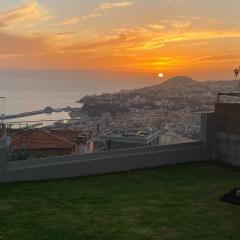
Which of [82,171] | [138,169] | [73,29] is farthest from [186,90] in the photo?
[73,29]

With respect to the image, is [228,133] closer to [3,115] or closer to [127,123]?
[127,123]

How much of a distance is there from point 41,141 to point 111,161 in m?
1.69

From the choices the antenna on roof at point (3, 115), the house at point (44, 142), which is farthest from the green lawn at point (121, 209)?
the antenna on roof at point (3, 115)

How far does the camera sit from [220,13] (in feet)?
53.1

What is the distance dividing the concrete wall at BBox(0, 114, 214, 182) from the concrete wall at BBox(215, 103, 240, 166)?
225 millimetres

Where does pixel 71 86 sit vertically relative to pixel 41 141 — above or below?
above

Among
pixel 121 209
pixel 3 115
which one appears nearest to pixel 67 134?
pixel 3 115

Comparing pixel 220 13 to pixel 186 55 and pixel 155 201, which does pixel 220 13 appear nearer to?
pixel 186 55

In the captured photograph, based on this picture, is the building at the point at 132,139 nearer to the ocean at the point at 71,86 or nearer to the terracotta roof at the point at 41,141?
the terracotta roof at the point at 41,141

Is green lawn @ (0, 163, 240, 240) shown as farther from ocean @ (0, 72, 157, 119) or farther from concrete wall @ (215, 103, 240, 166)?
ocean @ (0, 72, 157, 119)

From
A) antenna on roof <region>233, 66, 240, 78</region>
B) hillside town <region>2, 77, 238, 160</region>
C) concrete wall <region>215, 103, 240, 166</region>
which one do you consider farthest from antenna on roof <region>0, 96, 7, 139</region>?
antenna on roof <region>233, 66, 240, 78</region>

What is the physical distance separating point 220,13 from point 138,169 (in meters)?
6.95

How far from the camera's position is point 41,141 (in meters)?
11.0

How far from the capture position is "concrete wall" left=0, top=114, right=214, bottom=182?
10.2 meters
